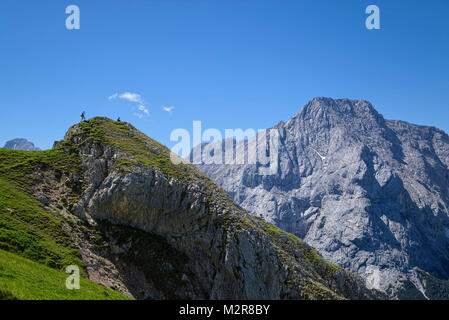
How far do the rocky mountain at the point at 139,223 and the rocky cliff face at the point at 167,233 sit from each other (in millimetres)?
192

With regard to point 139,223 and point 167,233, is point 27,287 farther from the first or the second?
point 167,233

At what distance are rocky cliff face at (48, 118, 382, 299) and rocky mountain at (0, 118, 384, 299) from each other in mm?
192

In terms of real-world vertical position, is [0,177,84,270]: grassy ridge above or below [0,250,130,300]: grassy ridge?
above

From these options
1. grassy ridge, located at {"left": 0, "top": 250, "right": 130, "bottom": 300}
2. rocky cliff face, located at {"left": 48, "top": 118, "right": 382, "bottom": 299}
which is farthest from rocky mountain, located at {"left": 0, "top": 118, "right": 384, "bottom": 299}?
grassy ridge, located at {"left": 0, "top": 250, "right": 130, "bottom": 300}

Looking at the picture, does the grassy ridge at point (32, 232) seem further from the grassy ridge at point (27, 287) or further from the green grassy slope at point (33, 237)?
the grassy ridge at point (27, 287)

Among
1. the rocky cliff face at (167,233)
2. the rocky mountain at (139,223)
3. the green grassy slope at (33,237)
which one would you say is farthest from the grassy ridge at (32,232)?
the rocky cliff face at (167,233)

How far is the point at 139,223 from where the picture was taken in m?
60.0

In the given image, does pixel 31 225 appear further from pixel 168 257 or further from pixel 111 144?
pixel 111 144

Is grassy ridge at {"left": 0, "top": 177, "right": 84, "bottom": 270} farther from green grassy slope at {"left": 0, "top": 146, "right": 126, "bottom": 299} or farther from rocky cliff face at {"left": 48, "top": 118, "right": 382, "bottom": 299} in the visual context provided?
rocky cliff face at {"left": 48, "top": 118, "right": 382, "bottom": 299}

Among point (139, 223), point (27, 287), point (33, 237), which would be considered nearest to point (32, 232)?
point (33, 237)

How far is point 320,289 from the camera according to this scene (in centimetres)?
6525

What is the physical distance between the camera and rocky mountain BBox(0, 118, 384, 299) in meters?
49.7

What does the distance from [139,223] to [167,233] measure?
582cm
